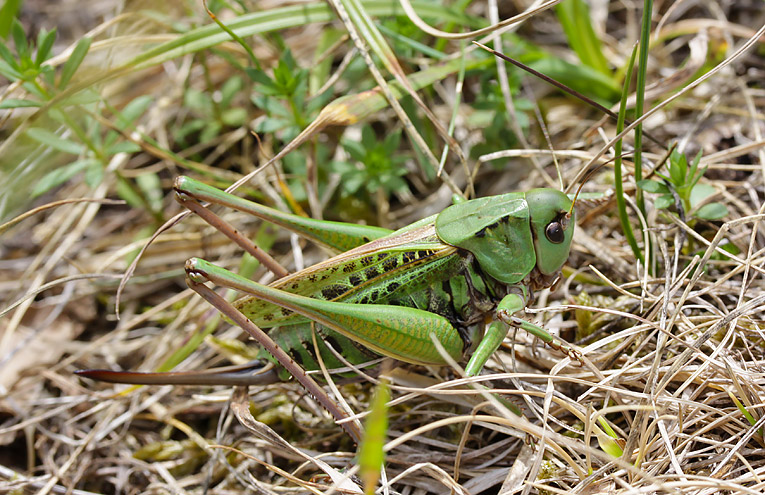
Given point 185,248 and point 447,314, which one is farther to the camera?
point 185,248

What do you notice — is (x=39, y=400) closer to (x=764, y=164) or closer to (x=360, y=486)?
(x=360, y=486)

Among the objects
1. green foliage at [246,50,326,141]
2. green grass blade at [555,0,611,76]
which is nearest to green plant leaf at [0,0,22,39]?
green foliage at [246,50,326,141]

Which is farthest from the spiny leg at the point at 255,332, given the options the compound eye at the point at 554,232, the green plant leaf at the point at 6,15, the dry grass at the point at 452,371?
the green plant leaf at the point at 6,15

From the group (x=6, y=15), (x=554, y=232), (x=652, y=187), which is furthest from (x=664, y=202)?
(x=6, y=15)

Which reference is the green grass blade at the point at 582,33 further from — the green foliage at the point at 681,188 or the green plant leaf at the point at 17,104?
the green plant leaf at the point at 17,104

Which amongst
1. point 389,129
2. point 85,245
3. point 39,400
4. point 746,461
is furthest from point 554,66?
point 39,400

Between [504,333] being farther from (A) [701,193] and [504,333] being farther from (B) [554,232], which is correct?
(A) [701,193]

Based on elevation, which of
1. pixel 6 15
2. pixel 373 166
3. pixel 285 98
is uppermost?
pixel 6 15
